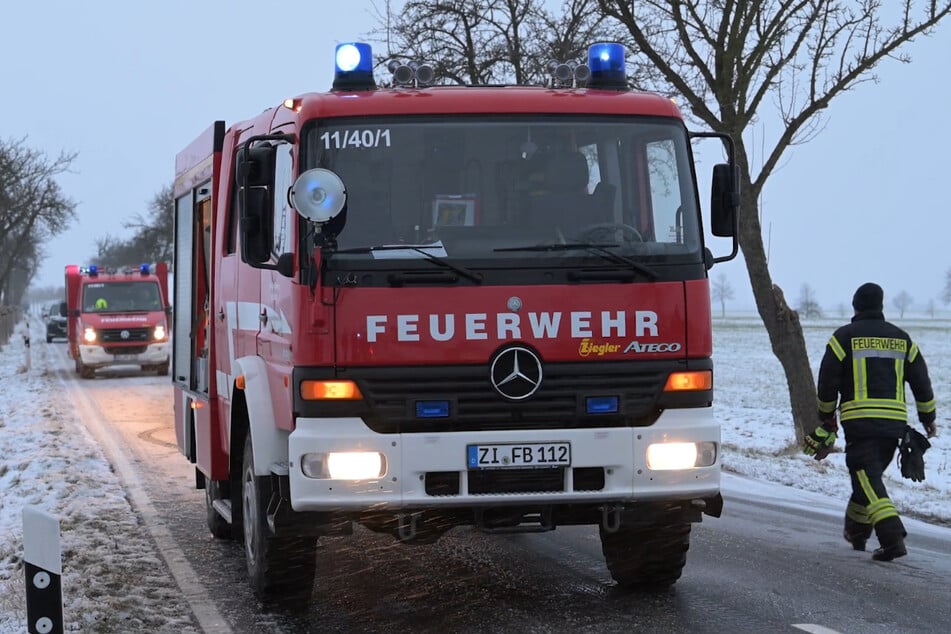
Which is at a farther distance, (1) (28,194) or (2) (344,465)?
(1) (28,194)

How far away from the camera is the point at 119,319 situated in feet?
90.2

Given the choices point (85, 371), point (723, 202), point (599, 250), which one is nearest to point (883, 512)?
point (723, 202)

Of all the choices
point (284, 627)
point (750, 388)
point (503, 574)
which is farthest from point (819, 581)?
point (750, 388)

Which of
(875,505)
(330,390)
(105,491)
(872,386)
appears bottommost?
(105,491)

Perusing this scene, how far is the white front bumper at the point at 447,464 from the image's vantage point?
19.0 ft

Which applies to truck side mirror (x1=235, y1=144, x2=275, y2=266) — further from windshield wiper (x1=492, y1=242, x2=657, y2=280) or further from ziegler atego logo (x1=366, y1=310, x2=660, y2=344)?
windshield wiper (x1=492, y1=242, x2=657, y2=280)

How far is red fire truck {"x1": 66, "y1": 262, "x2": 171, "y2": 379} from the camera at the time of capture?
89.2 ft

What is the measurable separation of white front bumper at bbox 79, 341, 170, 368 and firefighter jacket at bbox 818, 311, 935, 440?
21.6m

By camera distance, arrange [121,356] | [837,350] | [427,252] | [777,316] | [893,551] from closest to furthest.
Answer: [427,252] < [893,551] < [837,350] < [777,316] < [121,356]

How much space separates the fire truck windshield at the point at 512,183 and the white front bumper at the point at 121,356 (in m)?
22.3

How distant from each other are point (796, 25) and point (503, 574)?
9.85 meters

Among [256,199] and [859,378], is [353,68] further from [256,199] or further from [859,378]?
[859,378]

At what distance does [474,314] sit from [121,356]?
2276cm

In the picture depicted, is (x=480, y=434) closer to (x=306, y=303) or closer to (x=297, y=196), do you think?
(x=306, y=303)
